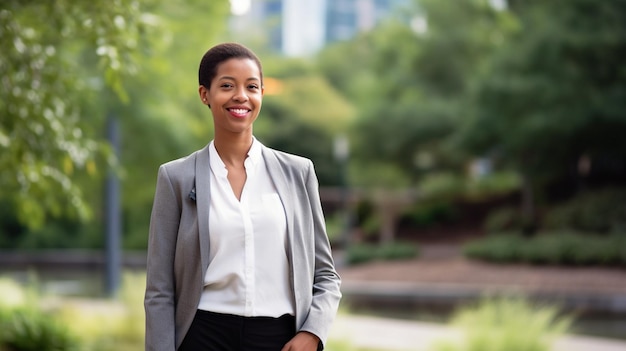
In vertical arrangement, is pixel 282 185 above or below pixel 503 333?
above

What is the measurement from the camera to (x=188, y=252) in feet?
8.21

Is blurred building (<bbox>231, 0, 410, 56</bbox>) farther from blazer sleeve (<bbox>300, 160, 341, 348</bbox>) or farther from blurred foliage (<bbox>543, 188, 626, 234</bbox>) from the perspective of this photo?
blazer sleeve (<bbox>300, 160, 341, 348</bbox>)

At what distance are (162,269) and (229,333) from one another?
0.26 m

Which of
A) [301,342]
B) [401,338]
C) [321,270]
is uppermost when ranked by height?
[321,270]

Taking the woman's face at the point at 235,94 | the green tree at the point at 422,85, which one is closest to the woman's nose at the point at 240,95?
the woman's face at the point at 235,94

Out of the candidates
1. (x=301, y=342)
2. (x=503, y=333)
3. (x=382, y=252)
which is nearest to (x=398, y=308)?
(x=382, y=252)

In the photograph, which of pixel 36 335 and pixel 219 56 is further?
pixel 36 335

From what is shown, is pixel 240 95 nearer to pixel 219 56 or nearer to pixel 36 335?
pixel 219 56

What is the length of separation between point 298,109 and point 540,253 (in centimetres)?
1652

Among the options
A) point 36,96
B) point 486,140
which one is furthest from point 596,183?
point 36,96

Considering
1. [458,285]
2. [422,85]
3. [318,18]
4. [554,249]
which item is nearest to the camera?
[458,285]

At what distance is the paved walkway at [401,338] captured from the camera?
30.6ft

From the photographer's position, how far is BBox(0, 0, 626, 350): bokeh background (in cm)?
607

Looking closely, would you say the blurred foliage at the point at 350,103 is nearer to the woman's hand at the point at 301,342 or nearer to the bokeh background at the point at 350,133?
the bokeh background at the point at 350,133
